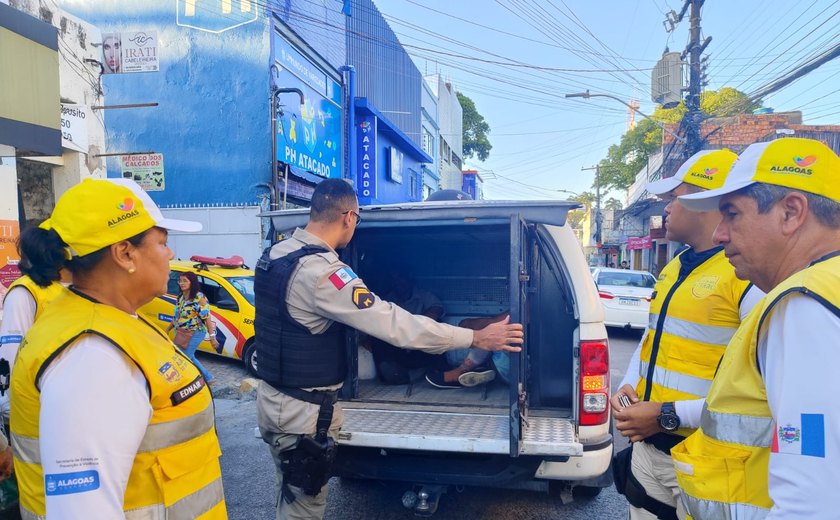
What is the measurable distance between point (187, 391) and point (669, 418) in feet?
5.96


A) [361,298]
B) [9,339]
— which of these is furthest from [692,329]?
[9,339]

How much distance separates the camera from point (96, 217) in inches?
53.0

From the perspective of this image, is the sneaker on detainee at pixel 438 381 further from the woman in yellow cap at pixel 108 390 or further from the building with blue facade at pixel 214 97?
the building with blue facade at pixel 214 97

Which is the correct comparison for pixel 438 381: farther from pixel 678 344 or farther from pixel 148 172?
pixel 148 172

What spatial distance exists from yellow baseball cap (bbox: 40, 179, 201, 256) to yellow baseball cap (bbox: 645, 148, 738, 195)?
2.17m

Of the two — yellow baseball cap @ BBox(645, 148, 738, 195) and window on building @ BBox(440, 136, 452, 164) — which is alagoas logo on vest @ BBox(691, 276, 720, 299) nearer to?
yellow baseball cap @ BBox(645, 148, 738, 195)

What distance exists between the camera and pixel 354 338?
11.7 feet

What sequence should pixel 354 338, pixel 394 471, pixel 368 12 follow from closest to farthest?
pixel 394 471, pixel 354 338, pixel 368 12

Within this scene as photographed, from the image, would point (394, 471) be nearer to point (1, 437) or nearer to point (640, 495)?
point (640, 495)

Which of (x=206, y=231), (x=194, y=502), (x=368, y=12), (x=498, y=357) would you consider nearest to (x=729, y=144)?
(x=368, y=12)

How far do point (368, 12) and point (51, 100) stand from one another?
14.9 metres

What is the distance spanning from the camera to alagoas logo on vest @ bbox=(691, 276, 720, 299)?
216 cm

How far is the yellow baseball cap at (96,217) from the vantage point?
1.34 metres

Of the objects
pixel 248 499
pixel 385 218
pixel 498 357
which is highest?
pixel 385 218
